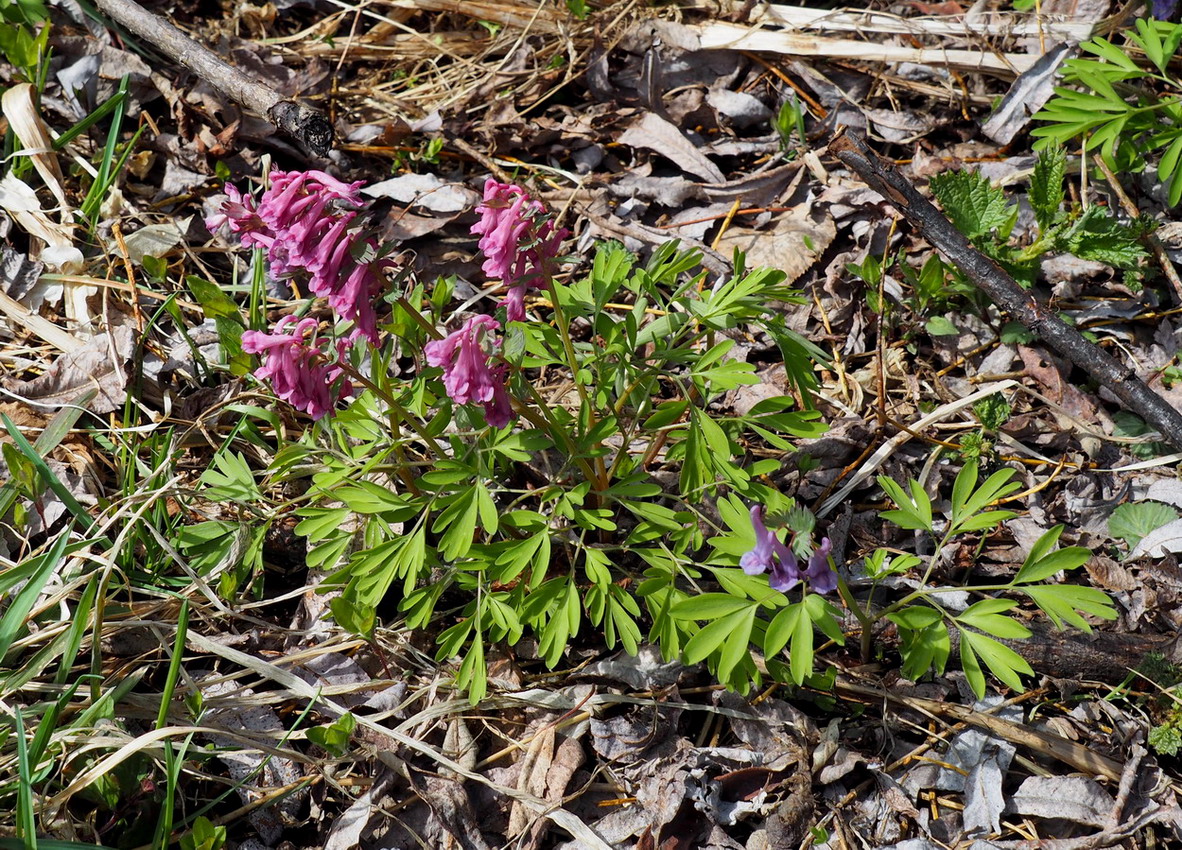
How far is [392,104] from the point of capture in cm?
419

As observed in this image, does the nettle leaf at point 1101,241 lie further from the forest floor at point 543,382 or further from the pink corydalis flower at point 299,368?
the pink corydalis flower at point 299,368

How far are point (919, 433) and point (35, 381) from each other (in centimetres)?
319

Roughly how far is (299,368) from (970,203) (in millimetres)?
2503

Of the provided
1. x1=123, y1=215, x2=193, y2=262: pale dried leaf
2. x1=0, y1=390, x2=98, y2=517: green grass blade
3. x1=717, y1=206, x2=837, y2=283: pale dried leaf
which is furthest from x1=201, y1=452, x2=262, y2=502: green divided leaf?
x1=717, y1=206, x2=837, y2=283: pale dried leaf

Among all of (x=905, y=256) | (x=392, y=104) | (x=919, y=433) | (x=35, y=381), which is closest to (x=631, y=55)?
(x=392, y=104)

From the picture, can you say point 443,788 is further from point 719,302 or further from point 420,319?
point 719,302

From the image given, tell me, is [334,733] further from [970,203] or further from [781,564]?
[970,203]

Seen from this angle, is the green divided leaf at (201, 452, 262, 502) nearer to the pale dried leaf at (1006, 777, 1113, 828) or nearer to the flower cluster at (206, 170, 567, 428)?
the flower cluster at (206, 170, 567, 428)

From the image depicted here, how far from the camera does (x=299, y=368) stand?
85.3 inches

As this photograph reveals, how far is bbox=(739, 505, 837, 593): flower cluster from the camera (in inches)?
82.9

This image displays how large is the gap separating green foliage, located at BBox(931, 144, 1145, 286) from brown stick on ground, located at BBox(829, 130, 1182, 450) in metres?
0.34

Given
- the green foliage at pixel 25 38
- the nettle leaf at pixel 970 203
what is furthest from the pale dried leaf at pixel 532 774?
the green foliage at pixel 25 38

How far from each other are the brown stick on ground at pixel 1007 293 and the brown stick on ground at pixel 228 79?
1800 millimetres

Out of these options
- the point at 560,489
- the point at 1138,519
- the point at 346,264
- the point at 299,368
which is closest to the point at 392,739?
the point at 560,489
